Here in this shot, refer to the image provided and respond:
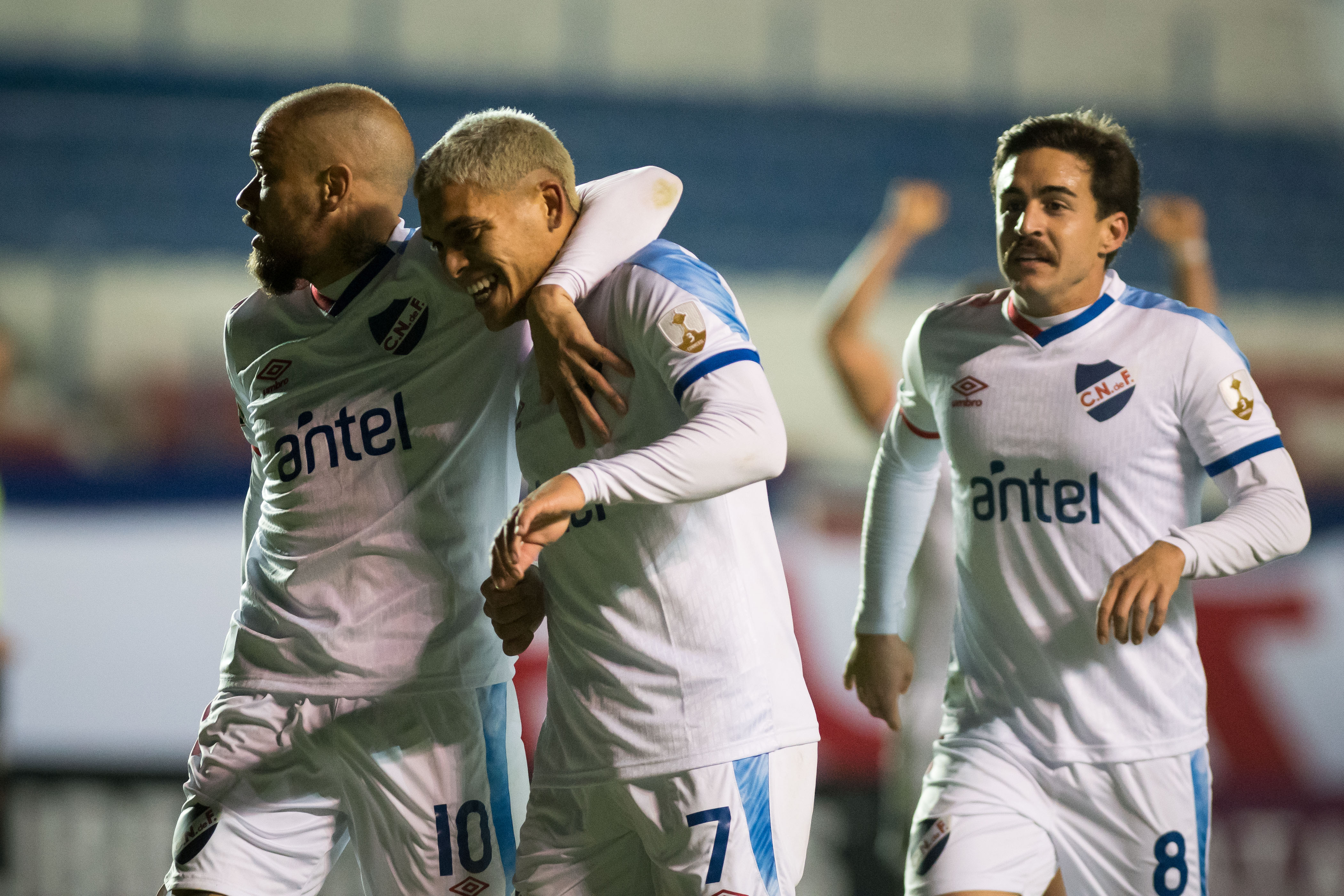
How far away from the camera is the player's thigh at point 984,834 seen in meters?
2.53

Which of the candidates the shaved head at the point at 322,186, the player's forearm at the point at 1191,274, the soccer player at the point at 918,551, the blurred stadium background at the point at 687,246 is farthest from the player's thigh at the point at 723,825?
the blurred stadium background at the point at 687,246

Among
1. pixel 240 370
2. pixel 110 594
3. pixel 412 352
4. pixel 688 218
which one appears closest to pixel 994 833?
pixel 412 352

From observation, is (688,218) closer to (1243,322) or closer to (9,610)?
(1243,322)

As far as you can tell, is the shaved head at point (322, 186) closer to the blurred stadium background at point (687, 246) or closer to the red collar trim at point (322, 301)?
the red collar trim at point (322, 301)

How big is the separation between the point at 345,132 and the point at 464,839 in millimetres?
1398

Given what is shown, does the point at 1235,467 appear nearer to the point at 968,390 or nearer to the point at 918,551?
the point at 968,390

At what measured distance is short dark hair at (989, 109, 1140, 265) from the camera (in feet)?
8.90

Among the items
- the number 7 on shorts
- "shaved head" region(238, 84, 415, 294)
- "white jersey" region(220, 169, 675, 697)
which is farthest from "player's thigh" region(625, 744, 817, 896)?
"shaved head" region(238, 84, 415, 294)

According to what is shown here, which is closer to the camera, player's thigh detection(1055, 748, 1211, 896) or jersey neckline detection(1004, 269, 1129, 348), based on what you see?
player's thigh detection(1055, 748, 1211, 896)

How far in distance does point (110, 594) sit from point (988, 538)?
5.45 meters

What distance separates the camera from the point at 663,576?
2248 millimetres

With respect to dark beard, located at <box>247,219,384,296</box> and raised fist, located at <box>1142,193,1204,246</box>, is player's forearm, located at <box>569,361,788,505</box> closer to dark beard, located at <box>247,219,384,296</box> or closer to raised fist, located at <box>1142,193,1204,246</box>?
dark beard, located at <box>247,219,384,296</box>

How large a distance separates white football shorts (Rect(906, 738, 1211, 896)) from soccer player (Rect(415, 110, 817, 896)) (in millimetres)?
434

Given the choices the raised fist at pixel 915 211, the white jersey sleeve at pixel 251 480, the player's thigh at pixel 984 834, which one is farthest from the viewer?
the raised fist at pixel 915 211
